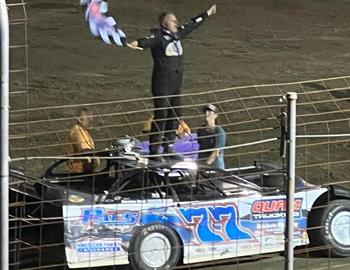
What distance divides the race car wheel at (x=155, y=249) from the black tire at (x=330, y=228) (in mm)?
1176

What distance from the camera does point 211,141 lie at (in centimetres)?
818

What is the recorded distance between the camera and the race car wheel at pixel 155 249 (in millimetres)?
7043

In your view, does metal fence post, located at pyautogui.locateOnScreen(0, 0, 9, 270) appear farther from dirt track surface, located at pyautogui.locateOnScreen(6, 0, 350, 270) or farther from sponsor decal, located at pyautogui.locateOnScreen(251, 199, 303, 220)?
dirt track surface, located at pyautogui.locateOnScreen(6, 0, 350, 270)

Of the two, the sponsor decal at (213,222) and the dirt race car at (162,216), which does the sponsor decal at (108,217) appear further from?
the sponsor decal at (213,222)

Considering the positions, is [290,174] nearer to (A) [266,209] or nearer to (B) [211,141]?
(A) [266,209]

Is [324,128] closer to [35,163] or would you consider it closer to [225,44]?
[35,163]

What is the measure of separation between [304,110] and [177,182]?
688cm

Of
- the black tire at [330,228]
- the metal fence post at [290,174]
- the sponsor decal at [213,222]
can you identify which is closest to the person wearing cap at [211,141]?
the sponsor decal at [213,222]

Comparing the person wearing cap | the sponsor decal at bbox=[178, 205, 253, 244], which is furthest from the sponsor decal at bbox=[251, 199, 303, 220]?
the person wearing cap

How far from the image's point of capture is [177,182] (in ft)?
24.1

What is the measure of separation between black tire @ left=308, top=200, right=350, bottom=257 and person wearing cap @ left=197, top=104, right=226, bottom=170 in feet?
2.88

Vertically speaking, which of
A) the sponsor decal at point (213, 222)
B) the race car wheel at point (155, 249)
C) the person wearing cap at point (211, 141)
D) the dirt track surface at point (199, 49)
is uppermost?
the dirt track surface at point (199, 49)

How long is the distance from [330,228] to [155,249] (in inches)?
59.0

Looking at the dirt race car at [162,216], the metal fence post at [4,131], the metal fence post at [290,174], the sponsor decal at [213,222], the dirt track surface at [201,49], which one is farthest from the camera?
the dirt track surface at [201,49]
